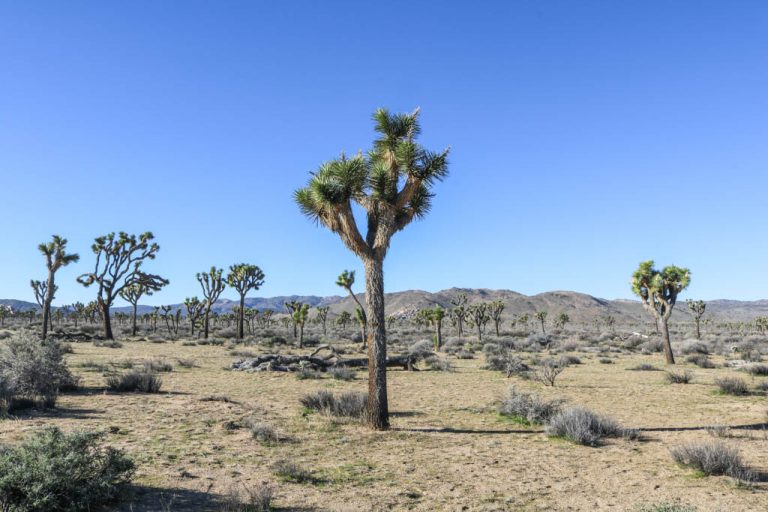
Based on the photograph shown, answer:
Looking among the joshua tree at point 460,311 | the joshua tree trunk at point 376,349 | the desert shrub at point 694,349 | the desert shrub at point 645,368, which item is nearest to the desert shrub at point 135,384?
the joshua tree trunk at point 376,349

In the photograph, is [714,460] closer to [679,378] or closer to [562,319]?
[679,378]

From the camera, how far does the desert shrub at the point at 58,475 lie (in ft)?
17.2

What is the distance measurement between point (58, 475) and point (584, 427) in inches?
362

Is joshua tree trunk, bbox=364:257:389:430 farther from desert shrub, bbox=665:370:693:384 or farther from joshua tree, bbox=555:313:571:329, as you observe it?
joshua tree, bbox=555:313:571:329

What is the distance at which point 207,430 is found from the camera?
34.0 ft

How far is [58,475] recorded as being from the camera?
555cm

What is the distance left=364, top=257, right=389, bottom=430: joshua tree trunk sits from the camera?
10.9m

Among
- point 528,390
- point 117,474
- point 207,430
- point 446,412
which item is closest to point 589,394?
point 528,390

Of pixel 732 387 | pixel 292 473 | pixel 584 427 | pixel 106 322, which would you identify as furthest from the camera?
pixel 106 322

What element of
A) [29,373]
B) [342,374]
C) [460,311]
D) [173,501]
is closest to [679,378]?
[342,374]

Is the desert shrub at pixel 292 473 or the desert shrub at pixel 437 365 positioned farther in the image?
the desert shrub at pixel 437 365

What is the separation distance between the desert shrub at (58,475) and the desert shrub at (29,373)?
618cm

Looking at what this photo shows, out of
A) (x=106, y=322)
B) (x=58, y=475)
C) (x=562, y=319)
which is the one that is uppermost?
(x=106, y=322)

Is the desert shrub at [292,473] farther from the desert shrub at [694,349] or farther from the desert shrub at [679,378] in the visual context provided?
the desert shrub at [694,349]
